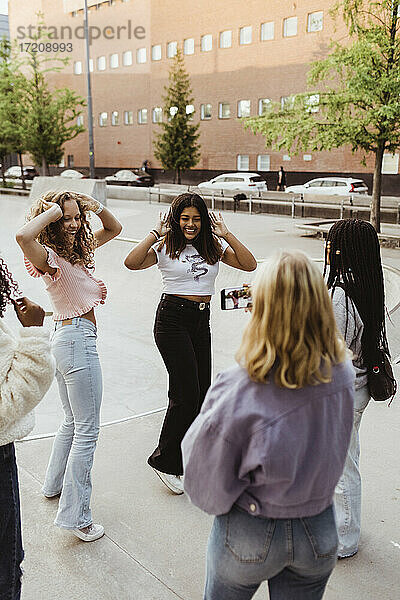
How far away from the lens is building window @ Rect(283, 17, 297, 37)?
36531 mm

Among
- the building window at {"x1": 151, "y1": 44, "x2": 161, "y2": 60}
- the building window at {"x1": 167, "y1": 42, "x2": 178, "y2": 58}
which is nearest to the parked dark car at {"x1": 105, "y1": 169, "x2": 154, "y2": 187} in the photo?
the building window at {"x1": 167, "y1": 42, "x2": 178, "y2": 58}

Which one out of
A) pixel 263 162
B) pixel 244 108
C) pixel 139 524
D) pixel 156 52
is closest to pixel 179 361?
pixel 139 524

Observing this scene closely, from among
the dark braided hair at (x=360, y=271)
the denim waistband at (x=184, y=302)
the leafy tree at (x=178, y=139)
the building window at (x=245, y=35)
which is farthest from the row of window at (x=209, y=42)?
the dark braided hair at (x=360, y=271)

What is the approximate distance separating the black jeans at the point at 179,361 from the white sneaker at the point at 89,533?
0.68 m

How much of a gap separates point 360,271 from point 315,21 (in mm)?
36527

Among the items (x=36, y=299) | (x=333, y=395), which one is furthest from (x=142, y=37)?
(x=333, y=395)

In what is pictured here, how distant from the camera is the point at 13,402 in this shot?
91.9 inches

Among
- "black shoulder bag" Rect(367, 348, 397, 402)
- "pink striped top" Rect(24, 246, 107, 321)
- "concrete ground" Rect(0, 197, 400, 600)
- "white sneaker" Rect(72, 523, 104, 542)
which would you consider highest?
"pink striped top" Rect(24, 246, 107, 321)

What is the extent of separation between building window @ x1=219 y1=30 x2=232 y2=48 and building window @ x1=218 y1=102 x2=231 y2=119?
146 inches

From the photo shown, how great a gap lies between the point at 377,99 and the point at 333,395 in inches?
543

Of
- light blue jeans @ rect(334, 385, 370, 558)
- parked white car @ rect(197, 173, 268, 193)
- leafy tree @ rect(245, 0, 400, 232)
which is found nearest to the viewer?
light blue jeans @ rect(334, 385, 370, 558)

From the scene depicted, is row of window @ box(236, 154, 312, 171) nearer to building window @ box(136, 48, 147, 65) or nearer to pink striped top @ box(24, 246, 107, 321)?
building window @ box(136, 48, 147, 65)

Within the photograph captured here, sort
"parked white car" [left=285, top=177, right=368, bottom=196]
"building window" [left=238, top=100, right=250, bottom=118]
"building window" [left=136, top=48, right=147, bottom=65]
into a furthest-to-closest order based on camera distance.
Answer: "building window" [left=136, top=48, right=147, bottom=65]
"building window" [left=238, top=100, right=250, bottom=118]
"parked white car" [left=285, top=177, right=368, bottom=196]

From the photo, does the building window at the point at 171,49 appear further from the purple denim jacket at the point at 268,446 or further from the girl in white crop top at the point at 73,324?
the purple denim jacket at the point at 268,446
